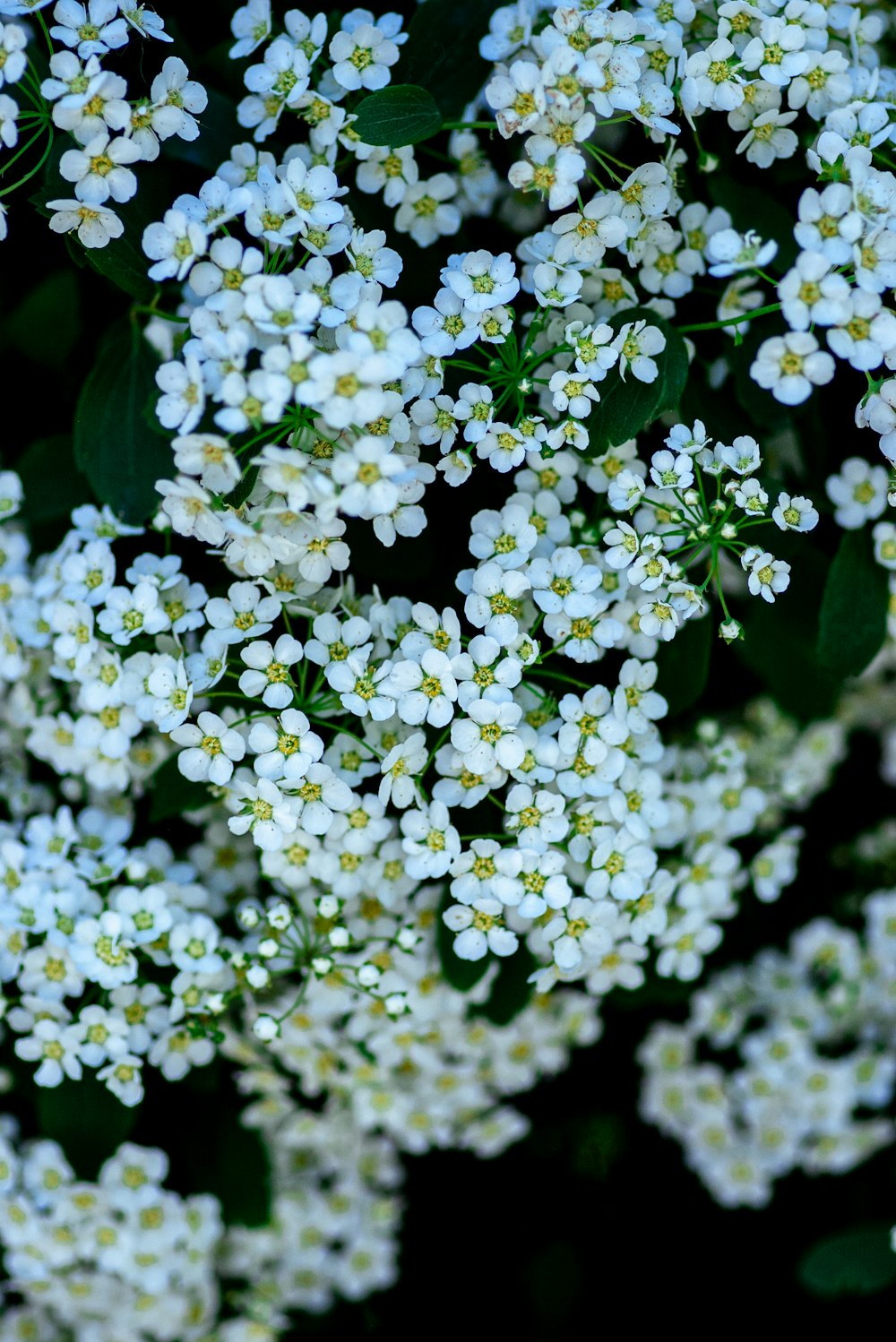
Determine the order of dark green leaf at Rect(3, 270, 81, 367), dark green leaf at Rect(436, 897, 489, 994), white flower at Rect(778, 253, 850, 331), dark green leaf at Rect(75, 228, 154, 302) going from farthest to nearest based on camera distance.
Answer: dark green leaf at Rect(3, 270, 81, 367) → dark green leaf at Rect(436, 897, 489, 994) → dark green leaf at Rect(75, 228, 154, 302) → white flower at Rect(778, 253, 850, 331)

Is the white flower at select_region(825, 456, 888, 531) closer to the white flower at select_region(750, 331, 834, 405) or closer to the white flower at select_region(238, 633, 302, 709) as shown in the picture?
the white flower at select_region(750, 331, 834, 405)

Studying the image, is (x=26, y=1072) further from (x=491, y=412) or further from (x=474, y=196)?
(x=474, y=196)

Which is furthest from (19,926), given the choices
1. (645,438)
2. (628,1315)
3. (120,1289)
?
(628,1315)

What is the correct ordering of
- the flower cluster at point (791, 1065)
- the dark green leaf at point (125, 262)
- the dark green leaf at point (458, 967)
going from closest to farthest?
the dark green leaf at point (125, 262) → the dark green leaf at point (458, 967) → the flower cluster at point (791, 1065)

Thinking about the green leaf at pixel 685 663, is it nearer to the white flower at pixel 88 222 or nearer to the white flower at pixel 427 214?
the white flower at pixel 427 214

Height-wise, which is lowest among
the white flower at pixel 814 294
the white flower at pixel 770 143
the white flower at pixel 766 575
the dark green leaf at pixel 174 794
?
the dark green leaf at pixel 174 794

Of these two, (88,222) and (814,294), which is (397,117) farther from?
(814,294)

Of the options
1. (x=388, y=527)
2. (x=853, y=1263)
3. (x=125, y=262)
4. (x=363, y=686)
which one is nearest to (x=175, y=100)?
(x=125, y=262)

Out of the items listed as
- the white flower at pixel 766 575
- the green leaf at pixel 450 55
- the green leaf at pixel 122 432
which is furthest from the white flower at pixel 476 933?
the green leaf at pixel 450 55

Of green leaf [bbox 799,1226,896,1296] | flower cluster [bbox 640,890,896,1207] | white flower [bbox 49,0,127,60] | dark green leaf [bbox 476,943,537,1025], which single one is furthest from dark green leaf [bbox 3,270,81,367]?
green leaf [bbox 799,1226,896,1296]
